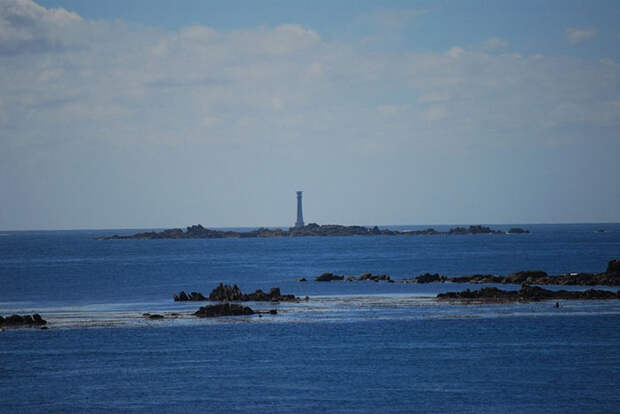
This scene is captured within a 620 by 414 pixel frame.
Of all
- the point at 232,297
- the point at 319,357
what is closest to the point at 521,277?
the point at 232,297

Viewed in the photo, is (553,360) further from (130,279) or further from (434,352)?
(130,279)

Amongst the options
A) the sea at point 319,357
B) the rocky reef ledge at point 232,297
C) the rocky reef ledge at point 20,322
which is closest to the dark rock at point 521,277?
the sea at point 319,357

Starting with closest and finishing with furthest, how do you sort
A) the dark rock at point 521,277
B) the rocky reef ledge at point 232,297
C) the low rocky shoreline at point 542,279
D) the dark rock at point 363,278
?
the rocky reef ledge at point 232,297 → the low rocky shoreline at point 542,279 → the dark rock at point 521,277 → the dark rock at point 363,278

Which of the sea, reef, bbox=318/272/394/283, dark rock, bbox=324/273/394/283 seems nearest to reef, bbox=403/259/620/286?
dark rock, bbox=324/273/394/283

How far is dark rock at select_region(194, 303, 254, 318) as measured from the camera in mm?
66988

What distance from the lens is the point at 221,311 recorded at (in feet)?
223

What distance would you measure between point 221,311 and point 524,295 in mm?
28227

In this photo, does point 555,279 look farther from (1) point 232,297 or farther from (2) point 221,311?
(2) point 221,311

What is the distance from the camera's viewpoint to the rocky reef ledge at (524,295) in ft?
248

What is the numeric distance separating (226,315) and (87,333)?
13.4 metres

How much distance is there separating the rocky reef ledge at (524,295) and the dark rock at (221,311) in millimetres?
19418

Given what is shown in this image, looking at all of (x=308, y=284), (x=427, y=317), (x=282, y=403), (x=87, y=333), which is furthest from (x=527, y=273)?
(x=282, y=403)

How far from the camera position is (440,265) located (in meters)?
138

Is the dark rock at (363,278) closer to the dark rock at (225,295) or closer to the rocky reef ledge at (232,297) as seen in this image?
the rocky reef ledge at (232,297)
